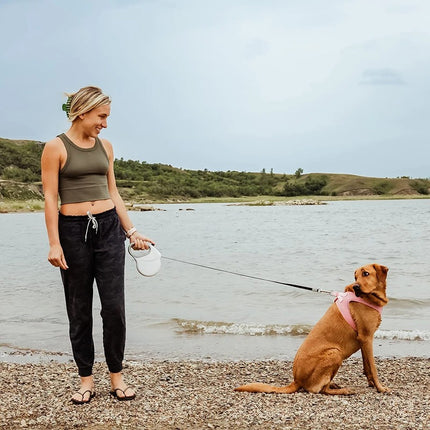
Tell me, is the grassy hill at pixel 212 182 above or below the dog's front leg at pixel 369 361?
above

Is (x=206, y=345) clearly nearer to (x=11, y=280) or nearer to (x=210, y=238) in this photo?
(x=11, y=280)

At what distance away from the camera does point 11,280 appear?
52.2 feet

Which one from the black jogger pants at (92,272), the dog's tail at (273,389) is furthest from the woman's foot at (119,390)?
the dog's tail at (273,389)

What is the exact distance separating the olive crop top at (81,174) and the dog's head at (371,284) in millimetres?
2428

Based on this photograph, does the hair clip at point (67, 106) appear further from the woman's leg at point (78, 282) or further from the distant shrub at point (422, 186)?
the distant shrub at point (422, 186)

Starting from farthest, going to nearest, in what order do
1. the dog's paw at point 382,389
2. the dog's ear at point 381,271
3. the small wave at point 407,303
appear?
the small wave at point 407,303, the dog's paw at point 382,389, the dog's ear at point 381,271

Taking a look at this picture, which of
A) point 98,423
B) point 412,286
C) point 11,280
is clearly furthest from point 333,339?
point 11,280

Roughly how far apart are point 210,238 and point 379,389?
25388 millimetres

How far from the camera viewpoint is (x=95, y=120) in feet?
15.3

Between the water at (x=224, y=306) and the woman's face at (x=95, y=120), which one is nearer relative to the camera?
the woman's face at (x=95, y=120)

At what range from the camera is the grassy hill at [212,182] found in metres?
97.4

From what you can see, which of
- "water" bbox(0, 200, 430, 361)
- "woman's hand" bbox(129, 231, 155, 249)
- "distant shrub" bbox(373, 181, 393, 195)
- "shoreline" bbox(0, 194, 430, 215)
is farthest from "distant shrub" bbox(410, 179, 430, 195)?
→ "woman's hand" bbox(129, 231, 155, 249)

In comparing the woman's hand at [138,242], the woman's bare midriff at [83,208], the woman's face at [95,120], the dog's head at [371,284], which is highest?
the woman's face at [95,120]

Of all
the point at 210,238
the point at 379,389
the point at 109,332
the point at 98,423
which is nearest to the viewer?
the point at 98,423
